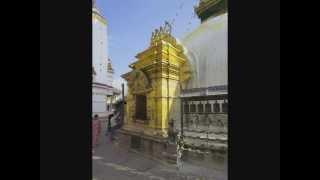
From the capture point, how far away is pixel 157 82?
1.80 metres

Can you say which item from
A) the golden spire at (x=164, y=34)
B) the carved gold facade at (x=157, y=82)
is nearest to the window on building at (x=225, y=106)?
the carved gold facade at (x=157, y=82)

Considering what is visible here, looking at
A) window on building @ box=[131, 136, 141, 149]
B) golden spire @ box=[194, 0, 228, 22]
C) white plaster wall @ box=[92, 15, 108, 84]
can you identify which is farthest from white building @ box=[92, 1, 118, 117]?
golden spire @ box=[194, 0, 228, 22]

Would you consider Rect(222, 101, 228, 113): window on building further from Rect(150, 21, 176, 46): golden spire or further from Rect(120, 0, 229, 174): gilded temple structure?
Rect(150, 21, 176, 46): golden spire

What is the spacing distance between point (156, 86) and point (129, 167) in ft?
1.82

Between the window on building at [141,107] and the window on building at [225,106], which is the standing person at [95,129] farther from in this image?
the window on building at [225,106]

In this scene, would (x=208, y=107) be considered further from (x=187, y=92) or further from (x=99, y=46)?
(x=99, y=46)

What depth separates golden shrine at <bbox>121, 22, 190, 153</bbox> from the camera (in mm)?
1743

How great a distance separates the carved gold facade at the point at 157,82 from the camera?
68.6 inches

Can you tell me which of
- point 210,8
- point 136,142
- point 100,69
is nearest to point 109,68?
point 100,69

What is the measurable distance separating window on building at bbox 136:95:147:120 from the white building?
166 millimetres
